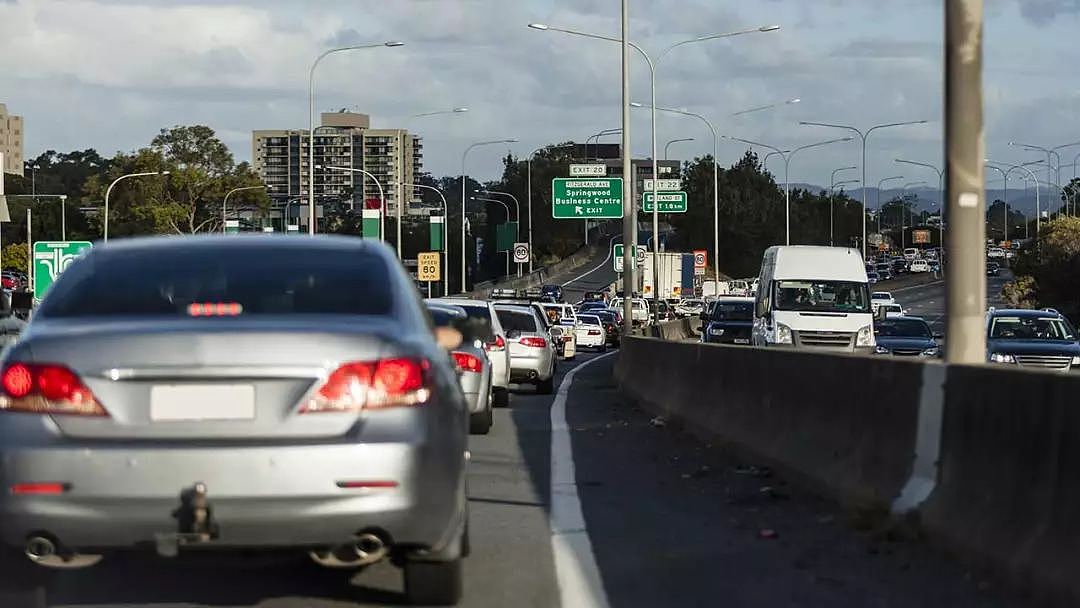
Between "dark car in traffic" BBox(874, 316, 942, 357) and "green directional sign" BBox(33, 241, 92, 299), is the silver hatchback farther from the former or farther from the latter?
"green directional sign" BBox(33, 241, 92, 299)

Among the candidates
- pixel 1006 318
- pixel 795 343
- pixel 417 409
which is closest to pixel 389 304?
pixel 417 409

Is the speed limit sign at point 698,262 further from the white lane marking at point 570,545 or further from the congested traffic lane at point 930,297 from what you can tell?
the white lane marking at point 570,545

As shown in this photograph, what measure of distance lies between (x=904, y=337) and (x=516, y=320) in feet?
33.8

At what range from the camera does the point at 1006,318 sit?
3036cm

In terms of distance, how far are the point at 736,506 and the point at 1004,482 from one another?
12.0 ft

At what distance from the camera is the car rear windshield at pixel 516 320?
27969 mm

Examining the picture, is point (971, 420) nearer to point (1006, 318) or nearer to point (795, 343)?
point (1006, 318)

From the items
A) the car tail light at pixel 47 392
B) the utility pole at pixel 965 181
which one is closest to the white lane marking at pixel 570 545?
the car tail light at pixel 47 392

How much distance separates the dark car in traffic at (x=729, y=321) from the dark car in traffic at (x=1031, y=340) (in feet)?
41.5

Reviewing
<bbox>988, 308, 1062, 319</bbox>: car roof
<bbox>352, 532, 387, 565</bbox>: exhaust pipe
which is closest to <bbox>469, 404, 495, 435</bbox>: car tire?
<bbox>352, 532, 387, 565</bbox>: exhaust pipe

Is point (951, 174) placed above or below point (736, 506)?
above

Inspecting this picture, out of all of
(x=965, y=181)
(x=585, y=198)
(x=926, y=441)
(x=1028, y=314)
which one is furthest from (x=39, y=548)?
(x=585, y=198)

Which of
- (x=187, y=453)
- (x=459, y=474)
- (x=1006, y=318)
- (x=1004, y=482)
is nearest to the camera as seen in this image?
(x=187, y=453)

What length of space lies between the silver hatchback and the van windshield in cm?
2986
